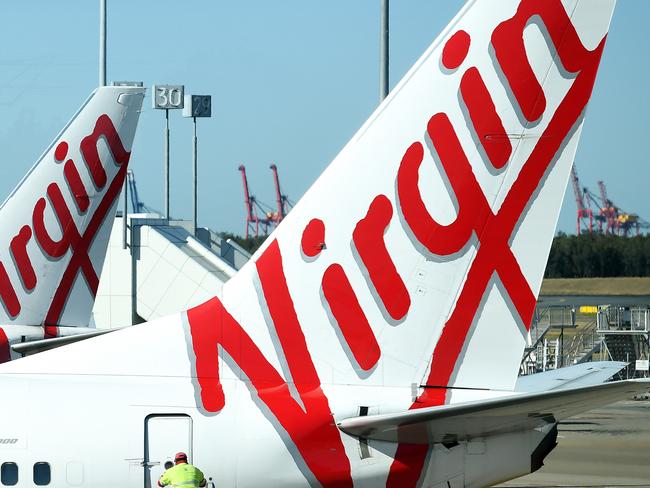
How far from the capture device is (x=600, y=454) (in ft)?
94.2

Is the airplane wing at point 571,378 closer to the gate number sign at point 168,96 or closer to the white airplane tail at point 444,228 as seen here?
the white airplane tail at point 444,228

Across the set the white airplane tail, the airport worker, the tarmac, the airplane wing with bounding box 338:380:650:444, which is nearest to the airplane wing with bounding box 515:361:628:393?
the white airplane tail

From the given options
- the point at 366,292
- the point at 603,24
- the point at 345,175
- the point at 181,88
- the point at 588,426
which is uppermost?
the point at 181,88

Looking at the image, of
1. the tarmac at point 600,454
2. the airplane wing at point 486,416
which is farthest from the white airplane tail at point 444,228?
the tarmac at point 600,454

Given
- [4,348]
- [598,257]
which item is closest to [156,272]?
[4,348]

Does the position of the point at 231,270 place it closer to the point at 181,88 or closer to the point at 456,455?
the point at 181,88

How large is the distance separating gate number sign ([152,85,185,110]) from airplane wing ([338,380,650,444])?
137 ft

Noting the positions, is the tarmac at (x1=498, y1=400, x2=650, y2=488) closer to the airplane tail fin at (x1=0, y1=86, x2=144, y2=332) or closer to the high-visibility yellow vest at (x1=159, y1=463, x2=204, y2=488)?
the airplane tail fin at (x1=0, y1=86, x2=144, y2=332)

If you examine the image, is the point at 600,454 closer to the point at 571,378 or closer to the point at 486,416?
the point at 571,378

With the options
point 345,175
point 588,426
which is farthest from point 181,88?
point 345,175

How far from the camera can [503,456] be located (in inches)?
437

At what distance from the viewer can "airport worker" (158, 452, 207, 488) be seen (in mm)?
10430

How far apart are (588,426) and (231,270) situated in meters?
15.9

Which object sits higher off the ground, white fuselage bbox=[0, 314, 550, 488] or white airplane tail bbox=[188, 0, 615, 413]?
white airplane tail bbox=[188, 0, 615, 413]
